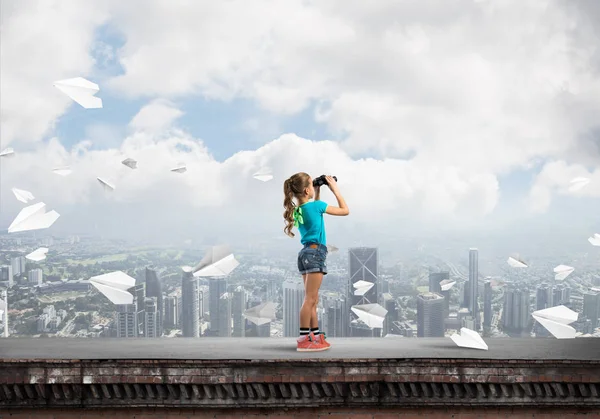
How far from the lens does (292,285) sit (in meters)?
5.33

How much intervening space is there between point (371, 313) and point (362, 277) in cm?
69

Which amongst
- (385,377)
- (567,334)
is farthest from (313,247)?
(567,334)

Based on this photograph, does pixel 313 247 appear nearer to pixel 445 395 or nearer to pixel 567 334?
pixel 445 395

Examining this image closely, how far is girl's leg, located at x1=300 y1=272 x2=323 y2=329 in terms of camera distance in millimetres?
4004

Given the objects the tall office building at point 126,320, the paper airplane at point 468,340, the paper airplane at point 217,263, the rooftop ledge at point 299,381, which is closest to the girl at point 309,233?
the rooftop ledge at point 299,381

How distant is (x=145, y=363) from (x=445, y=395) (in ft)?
5.97

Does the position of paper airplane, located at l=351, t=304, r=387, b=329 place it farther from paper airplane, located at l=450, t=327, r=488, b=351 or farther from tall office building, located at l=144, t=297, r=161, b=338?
tall office building, located at l=144, t=297, r=161, b=338

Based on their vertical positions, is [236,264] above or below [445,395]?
above

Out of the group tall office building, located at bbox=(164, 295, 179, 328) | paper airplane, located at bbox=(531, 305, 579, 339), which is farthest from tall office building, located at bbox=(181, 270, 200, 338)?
paper airplane, located at bbox=(531, 305, 579, 339)

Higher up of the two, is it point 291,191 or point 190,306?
point 291,191

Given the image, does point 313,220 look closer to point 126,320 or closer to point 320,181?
point 320,181

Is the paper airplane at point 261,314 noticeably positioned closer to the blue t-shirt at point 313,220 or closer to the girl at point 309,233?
the girl at point 309,233

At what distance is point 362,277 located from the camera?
6.10 metres

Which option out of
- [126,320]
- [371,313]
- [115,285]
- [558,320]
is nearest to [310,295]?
[371,313]
